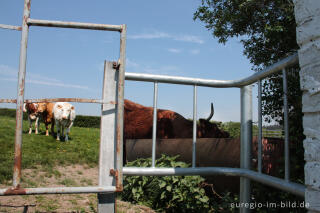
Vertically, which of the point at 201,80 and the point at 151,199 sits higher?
the point at 201,80

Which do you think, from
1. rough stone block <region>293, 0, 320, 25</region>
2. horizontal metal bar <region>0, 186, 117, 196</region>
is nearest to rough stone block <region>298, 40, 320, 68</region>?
rough stone block <region>293, 0, 320, 25</region>

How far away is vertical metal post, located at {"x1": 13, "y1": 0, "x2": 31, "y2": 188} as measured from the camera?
4.57ft

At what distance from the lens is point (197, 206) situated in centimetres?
261

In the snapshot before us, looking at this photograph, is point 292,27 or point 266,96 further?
point 292,27

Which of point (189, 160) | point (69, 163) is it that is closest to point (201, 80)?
point (189, 160)

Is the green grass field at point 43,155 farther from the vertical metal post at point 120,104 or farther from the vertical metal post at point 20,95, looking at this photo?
the vertical metal post at point 120,104

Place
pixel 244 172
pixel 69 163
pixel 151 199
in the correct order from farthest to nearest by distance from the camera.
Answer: pixel 69 163 → pixel 151 199 → pixel 244 172

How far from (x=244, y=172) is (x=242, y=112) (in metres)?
0.42

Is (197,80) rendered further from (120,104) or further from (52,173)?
(52,173)

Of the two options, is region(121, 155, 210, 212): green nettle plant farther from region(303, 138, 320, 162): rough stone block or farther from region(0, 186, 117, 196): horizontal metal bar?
region(303, 138, 320, 162): rough stone block

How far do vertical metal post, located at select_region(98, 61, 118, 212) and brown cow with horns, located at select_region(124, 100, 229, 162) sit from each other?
246cm

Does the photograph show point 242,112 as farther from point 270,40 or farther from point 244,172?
point 270,40

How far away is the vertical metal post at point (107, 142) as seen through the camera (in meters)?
1.54

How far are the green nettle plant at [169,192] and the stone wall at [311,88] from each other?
5.32 ft
